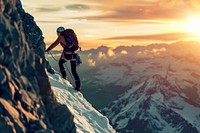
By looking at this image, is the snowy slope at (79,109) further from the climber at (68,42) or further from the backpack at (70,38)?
the backpack at (70,38)

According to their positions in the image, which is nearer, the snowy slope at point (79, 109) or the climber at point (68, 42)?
the snowy slope at point (79, 109)

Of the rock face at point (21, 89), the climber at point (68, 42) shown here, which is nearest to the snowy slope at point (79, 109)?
the climber at point (68, 42)

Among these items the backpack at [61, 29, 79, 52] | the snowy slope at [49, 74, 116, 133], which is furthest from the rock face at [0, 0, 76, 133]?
the backpack at [61, 29, 79, 52]

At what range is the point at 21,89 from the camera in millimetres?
14031

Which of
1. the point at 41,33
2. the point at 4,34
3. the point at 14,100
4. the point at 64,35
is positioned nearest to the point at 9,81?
the point at 14,100

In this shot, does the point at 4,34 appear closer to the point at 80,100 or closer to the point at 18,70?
the point at 18,70

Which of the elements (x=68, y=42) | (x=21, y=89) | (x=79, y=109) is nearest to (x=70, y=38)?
(x=68, y=42)

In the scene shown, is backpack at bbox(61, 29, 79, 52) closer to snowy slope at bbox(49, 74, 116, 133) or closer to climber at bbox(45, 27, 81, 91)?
climber at bbox(45, 27, 81, 91)

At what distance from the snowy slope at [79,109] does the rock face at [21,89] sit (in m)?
6.01

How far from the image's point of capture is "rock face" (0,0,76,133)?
42.3 ft

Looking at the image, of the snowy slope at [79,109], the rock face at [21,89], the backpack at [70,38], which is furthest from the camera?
the backpack at [70,38]

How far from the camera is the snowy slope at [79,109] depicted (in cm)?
2384

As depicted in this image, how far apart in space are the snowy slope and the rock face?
19.7 ft

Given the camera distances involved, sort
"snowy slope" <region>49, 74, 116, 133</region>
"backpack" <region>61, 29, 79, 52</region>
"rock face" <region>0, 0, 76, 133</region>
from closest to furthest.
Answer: "rock face" <region>0, 0, 76, 133</region> → "snowy slope" <region>49, 74, 116, 133</region> → "backpack" <region>61, 29, 79, 52</region>
